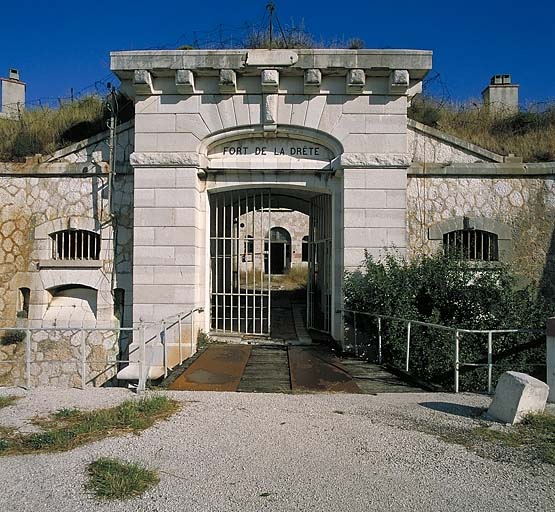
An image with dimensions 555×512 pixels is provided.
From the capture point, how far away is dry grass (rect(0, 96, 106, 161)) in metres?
12.2

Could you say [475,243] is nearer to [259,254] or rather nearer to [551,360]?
[259,254]

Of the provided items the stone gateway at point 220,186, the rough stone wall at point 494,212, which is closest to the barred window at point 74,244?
the stone gateway at point 220,186

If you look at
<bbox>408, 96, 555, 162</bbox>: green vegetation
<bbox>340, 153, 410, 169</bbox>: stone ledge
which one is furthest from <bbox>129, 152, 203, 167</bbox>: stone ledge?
<bbox>408, 96, 555, 162</bbox>: green vegetation

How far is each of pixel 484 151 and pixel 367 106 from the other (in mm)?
2985

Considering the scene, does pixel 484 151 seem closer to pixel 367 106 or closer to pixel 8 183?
pixel 367 106

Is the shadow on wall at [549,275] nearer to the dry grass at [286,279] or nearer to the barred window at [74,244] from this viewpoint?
the barred window at [74,244]

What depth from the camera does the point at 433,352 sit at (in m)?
8.67

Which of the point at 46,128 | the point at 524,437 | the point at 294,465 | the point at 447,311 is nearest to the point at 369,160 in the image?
the point at 447,311

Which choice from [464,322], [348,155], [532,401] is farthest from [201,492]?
[348,155]

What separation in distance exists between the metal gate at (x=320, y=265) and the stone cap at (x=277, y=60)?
2936mm

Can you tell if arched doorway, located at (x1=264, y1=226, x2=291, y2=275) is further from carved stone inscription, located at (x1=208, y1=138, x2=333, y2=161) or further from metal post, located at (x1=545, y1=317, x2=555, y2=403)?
metal post, located at (x1=545, y1=317, x2=555, y2=403)

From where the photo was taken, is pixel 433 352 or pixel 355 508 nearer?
pixel 355 508

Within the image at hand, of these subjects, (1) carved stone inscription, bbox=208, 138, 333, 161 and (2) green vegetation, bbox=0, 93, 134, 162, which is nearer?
(1) carved stone inscription, bbox=208, 138, 333, 161

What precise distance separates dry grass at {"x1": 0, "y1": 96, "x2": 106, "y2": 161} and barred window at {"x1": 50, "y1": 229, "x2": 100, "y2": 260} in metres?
2.16
